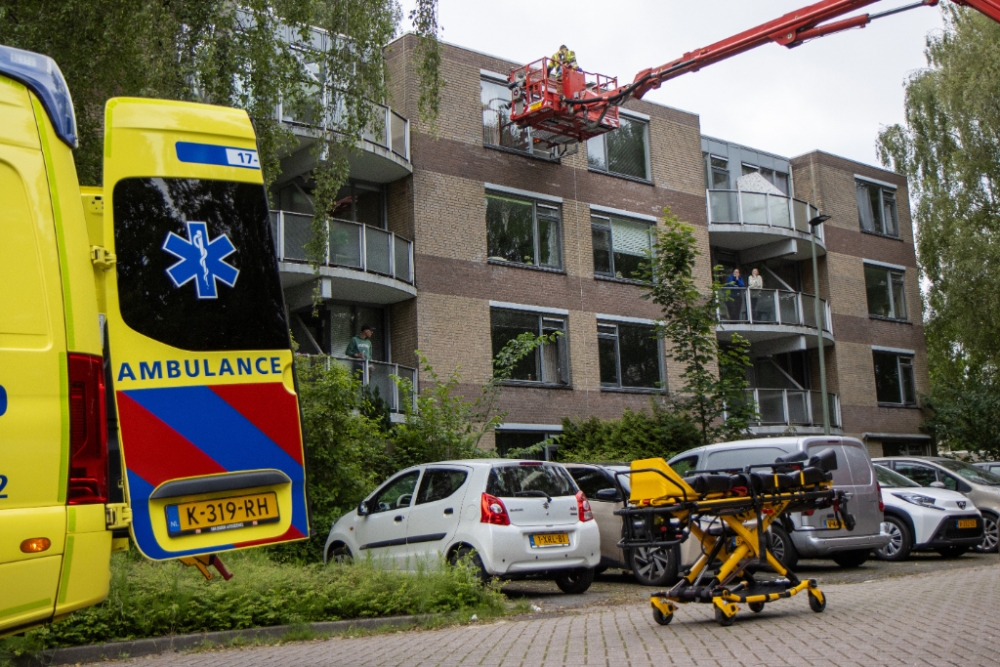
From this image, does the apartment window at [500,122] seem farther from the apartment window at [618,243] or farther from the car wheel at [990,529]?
the car wheel at [990,529]

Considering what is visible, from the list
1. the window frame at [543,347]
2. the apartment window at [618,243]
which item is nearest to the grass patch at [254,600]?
the window frame at [543,347]

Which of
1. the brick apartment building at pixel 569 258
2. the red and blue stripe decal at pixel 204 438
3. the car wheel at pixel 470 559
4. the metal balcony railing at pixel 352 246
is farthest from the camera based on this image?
the brick apartment building at pixel 569 258

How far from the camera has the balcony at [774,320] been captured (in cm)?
3106

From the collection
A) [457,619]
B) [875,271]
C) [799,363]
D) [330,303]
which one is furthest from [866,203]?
[457,619]

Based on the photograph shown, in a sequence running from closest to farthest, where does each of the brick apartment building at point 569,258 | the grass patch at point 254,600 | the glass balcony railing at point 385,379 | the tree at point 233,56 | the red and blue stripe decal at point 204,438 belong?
the red and blue stripe decal at point 204,438 → the grass patch at point 254,600 → the tree at point 233,56 → the glass balcony railing at point 385,379 → the brick apartment building at point 569,258

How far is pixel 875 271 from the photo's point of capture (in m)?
36.5

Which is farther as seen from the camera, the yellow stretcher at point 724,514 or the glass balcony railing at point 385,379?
the glass balcony railing at point 385,379

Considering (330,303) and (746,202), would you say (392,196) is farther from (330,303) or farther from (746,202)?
(746,202)

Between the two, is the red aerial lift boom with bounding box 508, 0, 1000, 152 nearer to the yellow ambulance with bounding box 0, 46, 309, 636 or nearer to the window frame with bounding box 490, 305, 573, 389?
the window frame with bounding box 490, 305, 573, 389

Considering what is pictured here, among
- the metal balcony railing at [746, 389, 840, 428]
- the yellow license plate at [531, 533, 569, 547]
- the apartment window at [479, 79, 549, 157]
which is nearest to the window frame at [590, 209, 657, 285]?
the apartment window at [479, 79, 549, 157]

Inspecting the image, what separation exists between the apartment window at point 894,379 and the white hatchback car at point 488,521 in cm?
2545

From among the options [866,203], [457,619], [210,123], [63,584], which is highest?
[866,203]

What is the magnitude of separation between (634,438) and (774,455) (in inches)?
339

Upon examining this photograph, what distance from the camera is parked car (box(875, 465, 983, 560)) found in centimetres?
1634
